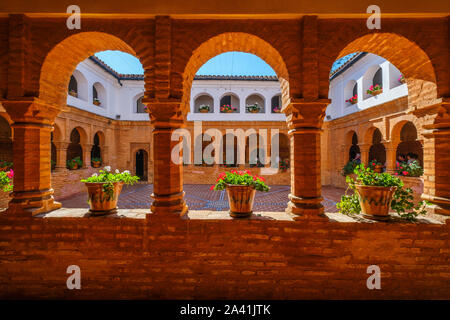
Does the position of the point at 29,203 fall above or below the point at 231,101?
below

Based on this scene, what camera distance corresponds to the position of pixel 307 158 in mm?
3160

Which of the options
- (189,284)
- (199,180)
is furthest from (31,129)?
(199,180)

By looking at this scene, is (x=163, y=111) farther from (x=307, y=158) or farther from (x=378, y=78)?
(x=378, y=78)

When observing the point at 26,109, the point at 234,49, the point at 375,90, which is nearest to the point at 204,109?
the point at 375,90

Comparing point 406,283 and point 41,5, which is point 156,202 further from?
point 406,283

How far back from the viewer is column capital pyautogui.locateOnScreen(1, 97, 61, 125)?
3.10 m

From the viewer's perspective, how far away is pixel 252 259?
122 inches

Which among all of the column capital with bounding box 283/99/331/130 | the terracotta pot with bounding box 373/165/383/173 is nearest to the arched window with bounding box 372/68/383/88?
the terracotta pot with bounding box 373/165/383/173

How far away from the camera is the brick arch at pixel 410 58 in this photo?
3149 millimetres

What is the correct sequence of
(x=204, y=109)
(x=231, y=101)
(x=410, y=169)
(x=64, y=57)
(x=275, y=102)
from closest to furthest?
1. (x=64, y=57)
2. (x=410, y=169)
3. (x=204, y=109)
4. (x=275, y=102)
5. (x=231, y=101)

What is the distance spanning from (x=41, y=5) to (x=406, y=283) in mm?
7068

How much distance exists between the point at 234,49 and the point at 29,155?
391cm

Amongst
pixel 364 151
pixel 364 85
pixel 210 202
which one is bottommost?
pixel 210 202

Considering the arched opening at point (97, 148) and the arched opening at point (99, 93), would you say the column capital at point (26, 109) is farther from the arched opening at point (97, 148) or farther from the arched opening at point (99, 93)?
the arched opening at point (97, 148)
